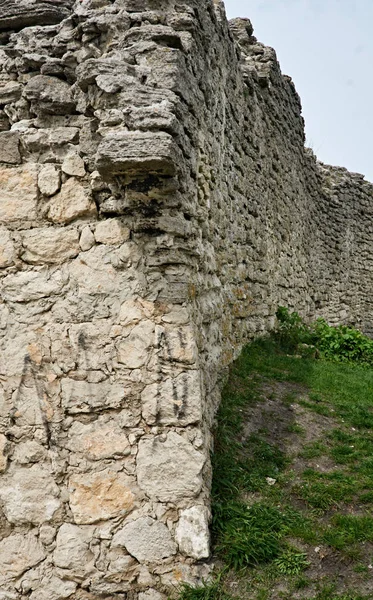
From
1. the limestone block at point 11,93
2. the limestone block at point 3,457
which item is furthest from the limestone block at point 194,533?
the limestone block at point 11,93

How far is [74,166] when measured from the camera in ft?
12.3

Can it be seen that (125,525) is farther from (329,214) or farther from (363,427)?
(329,214)

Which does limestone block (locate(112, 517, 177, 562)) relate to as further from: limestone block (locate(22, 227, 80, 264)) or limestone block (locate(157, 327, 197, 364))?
limestone block (locate(22, 227, 80, 264))

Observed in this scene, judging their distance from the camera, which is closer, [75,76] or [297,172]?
[75,76]

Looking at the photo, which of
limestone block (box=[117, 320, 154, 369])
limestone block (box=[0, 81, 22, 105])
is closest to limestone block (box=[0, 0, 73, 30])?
limestone block (box=[0, 81, 22, 105])

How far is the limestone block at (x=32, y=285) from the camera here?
3646 mm

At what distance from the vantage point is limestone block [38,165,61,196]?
148 inches

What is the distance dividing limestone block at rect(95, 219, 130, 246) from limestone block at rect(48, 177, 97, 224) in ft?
0.43

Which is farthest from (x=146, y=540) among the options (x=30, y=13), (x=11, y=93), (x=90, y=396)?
(x=30, y=13)

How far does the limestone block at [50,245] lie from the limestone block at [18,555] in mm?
1809

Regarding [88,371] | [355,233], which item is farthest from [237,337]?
[355,233]

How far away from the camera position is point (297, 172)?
33.8 feet

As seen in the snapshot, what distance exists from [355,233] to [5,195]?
12.0 meters

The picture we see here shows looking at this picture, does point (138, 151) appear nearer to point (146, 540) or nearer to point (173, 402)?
point (173, 402)
